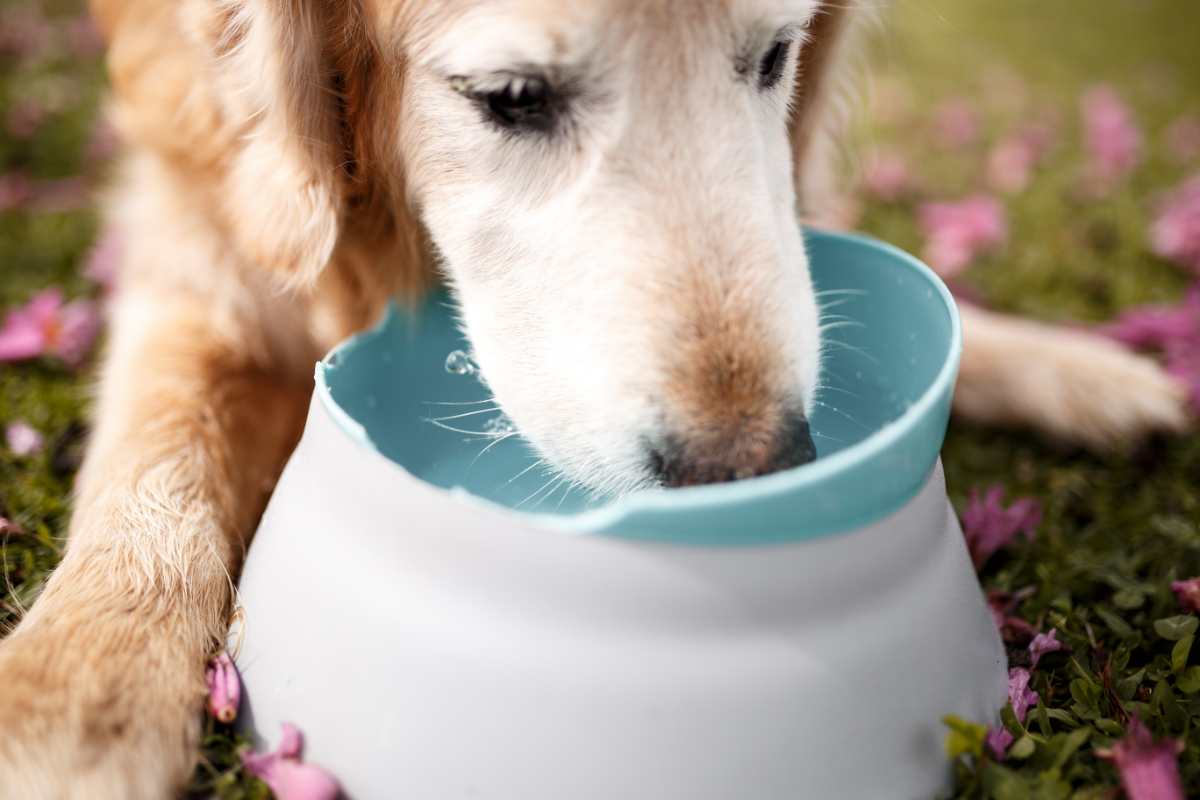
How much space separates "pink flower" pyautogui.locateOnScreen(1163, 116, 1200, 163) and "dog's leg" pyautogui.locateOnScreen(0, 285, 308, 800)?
11.0ft

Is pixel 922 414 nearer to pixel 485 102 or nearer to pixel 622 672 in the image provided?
pixel 622 672

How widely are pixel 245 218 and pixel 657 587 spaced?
3.81ft

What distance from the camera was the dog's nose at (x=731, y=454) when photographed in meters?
1.26

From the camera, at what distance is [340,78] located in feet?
5.71

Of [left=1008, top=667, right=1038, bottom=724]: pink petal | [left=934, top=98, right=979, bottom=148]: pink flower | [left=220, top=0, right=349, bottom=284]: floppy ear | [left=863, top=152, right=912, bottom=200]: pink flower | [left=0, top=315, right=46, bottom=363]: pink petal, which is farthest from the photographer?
[left=934, top=98, right=979, bottom=148]: pink flower

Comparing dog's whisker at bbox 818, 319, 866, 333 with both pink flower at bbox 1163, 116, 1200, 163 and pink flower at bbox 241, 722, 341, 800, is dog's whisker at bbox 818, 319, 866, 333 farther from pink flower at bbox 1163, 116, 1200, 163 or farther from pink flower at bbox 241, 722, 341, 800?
pink flower at bbox 1163, 116, 1200, 163

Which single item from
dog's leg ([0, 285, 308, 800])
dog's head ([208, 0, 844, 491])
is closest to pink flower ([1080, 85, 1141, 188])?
dog's head ([208, 0, 844, 491])

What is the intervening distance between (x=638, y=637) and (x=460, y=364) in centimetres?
84

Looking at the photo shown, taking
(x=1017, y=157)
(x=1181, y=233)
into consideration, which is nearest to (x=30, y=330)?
(x=1181, y=233)

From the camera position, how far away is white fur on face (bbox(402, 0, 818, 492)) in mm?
1351

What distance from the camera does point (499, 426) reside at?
1.71 meters

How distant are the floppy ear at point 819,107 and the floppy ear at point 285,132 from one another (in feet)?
2.72

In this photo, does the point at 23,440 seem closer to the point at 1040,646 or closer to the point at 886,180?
the point at 1040,646

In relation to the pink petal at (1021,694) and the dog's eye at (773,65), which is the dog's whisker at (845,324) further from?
the pink petal at (1021,694)
